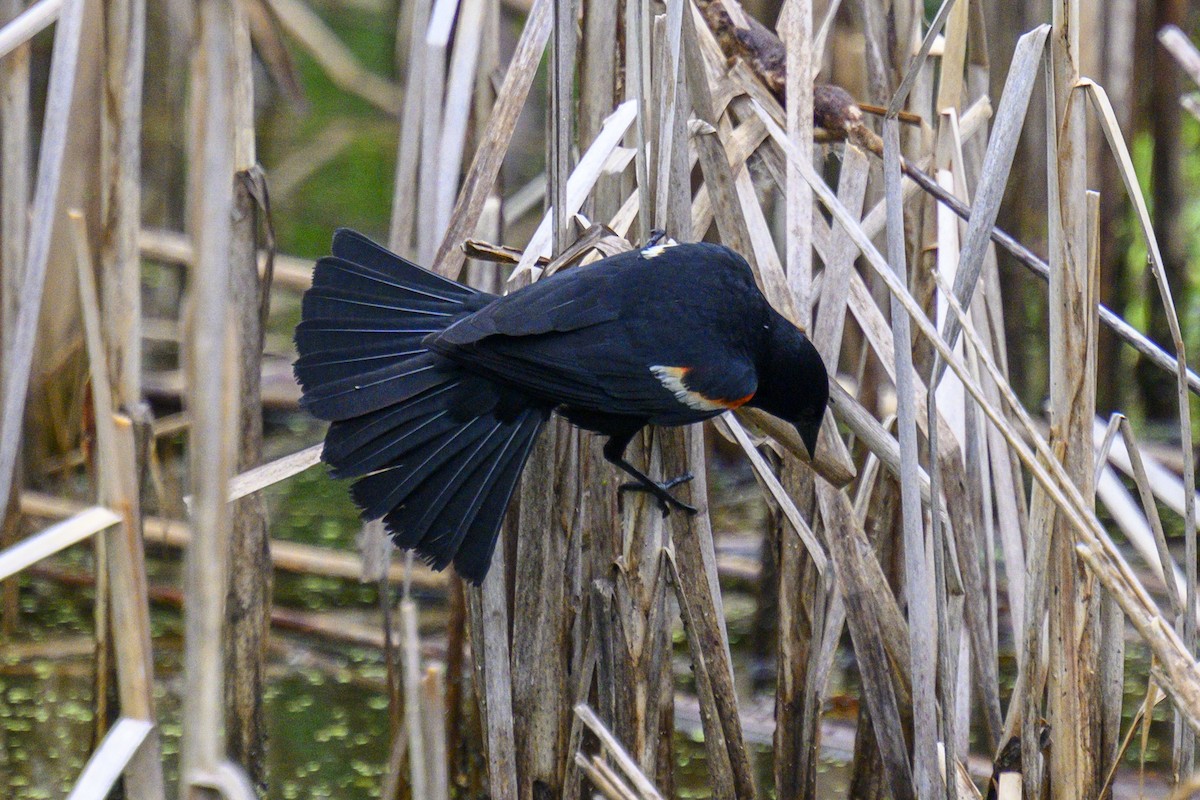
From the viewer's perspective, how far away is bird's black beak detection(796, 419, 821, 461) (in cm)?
211

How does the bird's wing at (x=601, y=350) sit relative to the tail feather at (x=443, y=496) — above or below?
above

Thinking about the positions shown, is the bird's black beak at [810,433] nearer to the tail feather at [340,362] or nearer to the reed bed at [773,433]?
the reed bed at [773,433]

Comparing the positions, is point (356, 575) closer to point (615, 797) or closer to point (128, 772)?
point (615, 797)

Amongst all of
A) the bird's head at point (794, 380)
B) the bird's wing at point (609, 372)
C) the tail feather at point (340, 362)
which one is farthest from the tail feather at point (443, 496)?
the bird's head at point (794, 380)

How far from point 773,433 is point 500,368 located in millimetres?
488

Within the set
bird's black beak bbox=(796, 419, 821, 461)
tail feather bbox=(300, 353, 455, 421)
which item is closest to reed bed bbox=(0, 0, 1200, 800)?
bird's black beak bbox=(796, 419, 821, 461)

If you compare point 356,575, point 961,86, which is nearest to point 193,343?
point 961,86

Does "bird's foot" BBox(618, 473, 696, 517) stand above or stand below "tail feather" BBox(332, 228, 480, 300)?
below

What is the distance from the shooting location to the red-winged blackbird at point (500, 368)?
2.05 m

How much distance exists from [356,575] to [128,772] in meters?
2.04

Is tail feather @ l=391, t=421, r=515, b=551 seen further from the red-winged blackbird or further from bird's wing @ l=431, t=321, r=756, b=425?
bird's wing @ l=431, t=321, r=756, b=425

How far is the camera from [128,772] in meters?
1.35

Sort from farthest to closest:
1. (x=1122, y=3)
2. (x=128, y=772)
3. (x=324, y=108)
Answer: (x=324, y=108) < (x=1122, y=3) < (x=128, y=772)

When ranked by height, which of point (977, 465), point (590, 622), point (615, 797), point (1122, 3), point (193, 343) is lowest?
point (615, 797)
